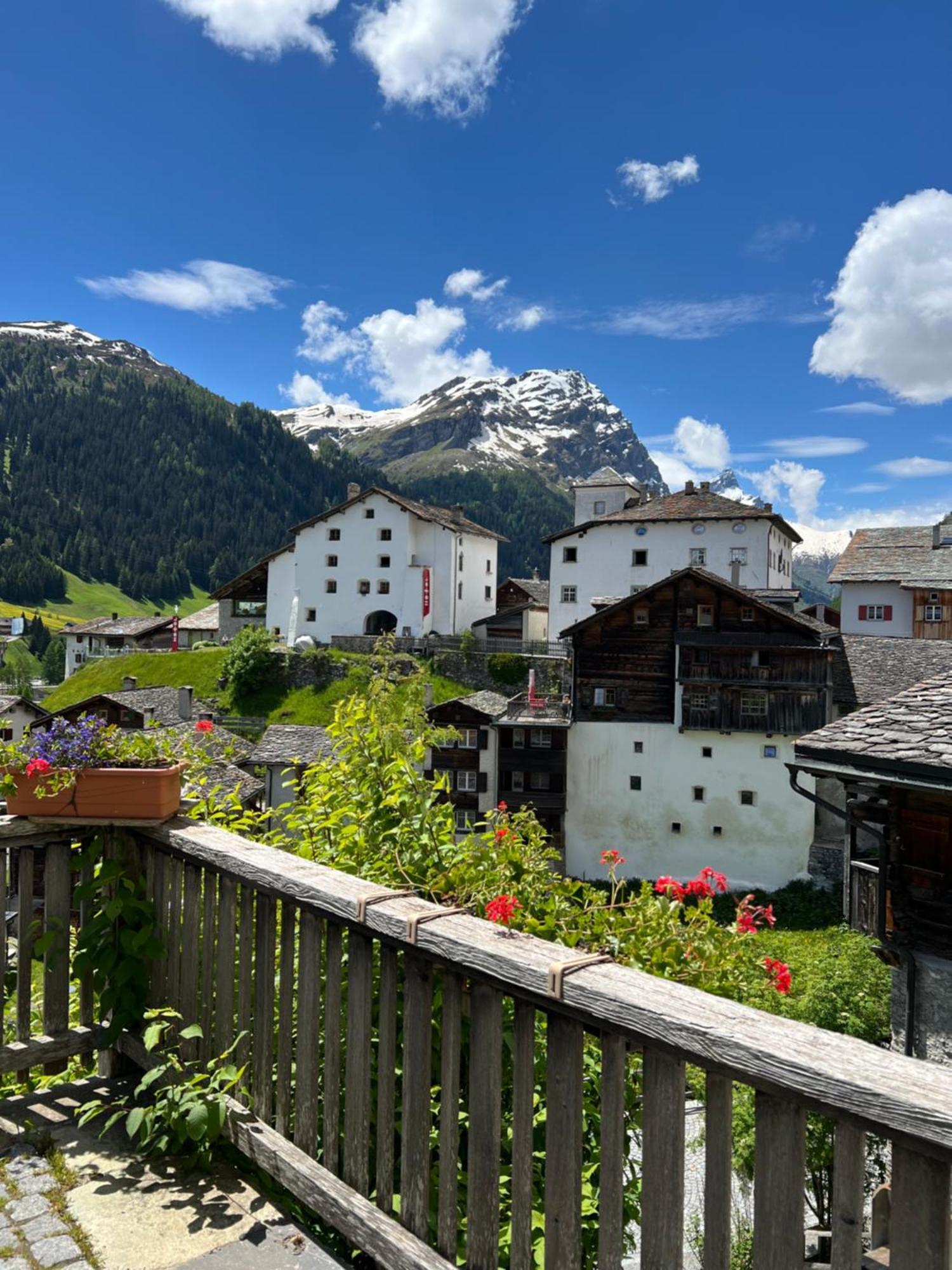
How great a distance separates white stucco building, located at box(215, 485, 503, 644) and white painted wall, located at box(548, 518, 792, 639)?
8533 millimetres

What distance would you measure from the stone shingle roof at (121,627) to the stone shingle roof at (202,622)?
170 centimetres

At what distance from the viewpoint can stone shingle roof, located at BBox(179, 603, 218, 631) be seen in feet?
275

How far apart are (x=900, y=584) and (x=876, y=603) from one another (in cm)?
216

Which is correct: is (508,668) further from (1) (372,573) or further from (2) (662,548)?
(1) (372,573)

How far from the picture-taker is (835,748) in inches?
389

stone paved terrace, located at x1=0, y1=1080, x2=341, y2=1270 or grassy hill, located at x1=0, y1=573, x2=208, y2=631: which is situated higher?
grassy hill, located at x1=0, y1=573, x2=208, y2=631

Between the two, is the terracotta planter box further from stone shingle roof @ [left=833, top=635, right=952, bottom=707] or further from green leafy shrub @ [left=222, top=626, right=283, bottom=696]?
green leafy shrub @ [left=222, top=626, right=283, bottom=696]

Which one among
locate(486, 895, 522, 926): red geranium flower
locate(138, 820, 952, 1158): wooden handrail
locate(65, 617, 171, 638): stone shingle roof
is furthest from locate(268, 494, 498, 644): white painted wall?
locate(138, 820, 952, 1158): wooden handrail

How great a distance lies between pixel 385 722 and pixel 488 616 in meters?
60.6

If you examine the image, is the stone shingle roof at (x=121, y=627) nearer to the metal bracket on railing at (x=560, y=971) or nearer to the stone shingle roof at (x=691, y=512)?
the stone shingle roof at (x=691, y=512)

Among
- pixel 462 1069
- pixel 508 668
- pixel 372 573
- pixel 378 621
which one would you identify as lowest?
pixel 462 1069

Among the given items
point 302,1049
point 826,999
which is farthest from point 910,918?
point 302,1049

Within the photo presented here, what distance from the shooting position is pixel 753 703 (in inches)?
1451

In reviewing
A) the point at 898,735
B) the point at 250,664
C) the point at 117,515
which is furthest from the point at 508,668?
the point at 117,515
